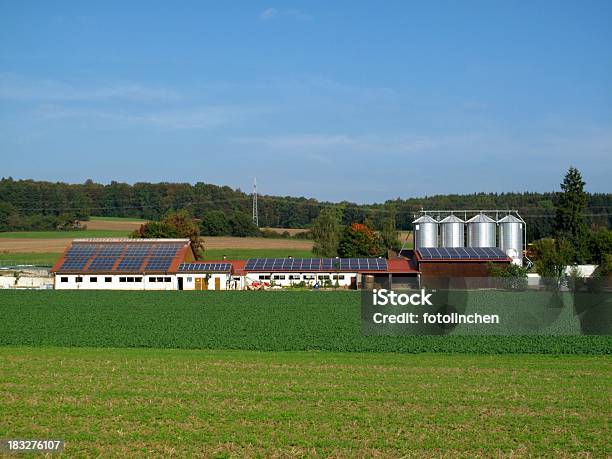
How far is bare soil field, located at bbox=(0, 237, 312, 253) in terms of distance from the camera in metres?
106

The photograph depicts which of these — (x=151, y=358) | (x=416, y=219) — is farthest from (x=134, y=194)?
(x=151, y=358)

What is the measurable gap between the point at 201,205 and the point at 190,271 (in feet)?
282

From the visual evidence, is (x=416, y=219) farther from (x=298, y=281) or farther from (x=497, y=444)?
(x=497, y=444)

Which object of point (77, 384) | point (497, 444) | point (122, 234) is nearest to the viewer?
point (497, 444)

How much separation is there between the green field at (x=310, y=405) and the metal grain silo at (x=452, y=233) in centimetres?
6350

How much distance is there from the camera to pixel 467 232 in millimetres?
86438

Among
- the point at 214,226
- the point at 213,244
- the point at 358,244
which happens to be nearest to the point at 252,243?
Answer: the point at 213,244

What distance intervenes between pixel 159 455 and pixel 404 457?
398cm

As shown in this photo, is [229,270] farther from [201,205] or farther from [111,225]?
[201,205]

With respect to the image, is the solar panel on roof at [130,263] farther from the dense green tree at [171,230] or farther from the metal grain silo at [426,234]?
the metal grain silo at [426,234]

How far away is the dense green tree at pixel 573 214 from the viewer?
8093 centimetres

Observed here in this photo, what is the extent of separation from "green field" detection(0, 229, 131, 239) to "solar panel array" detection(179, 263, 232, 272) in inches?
2019

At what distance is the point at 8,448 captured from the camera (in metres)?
12.3

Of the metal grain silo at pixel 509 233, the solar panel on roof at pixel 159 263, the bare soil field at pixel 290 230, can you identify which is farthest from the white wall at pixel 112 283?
the bare soil field at pixel 290 230
